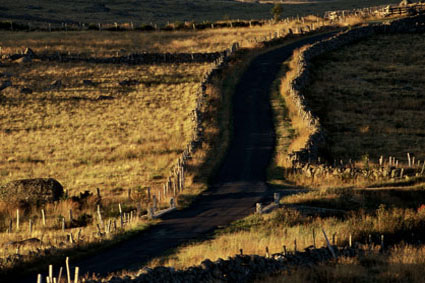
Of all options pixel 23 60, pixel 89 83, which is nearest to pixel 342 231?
pixel 89 83

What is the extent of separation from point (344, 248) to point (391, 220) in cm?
478

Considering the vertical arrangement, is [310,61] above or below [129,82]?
above

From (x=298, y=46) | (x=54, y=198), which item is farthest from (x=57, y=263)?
(x=298, y=46)

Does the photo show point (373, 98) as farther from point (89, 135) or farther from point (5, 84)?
point (5, 84)

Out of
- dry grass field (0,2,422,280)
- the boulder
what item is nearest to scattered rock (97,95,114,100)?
dry grass field (0,2,422,280)

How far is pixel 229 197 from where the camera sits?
105ft

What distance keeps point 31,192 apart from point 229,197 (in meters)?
10.8

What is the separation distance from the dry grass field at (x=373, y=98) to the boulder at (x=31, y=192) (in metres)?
18.3

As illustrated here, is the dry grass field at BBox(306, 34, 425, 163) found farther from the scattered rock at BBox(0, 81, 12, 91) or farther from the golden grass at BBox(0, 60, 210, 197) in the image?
the scattered rock at BBox(0, 81, 12, 91)

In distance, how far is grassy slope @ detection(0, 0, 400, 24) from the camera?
136625 millimetres

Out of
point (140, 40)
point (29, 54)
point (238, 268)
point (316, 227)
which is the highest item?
point (140, 40)

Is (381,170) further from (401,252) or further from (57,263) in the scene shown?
(57,263)

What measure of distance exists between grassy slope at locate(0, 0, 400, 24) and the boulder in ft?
323

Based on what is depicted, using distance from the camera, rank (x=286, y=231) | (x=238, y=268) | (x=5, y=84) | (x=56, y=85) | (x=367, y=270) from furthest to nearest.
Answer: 1. (x=56, y=85)
2. (x=5, y=84)
3. (x=286, y=231)
4. (x=367, y=270)
5. (x=238, y=268)
